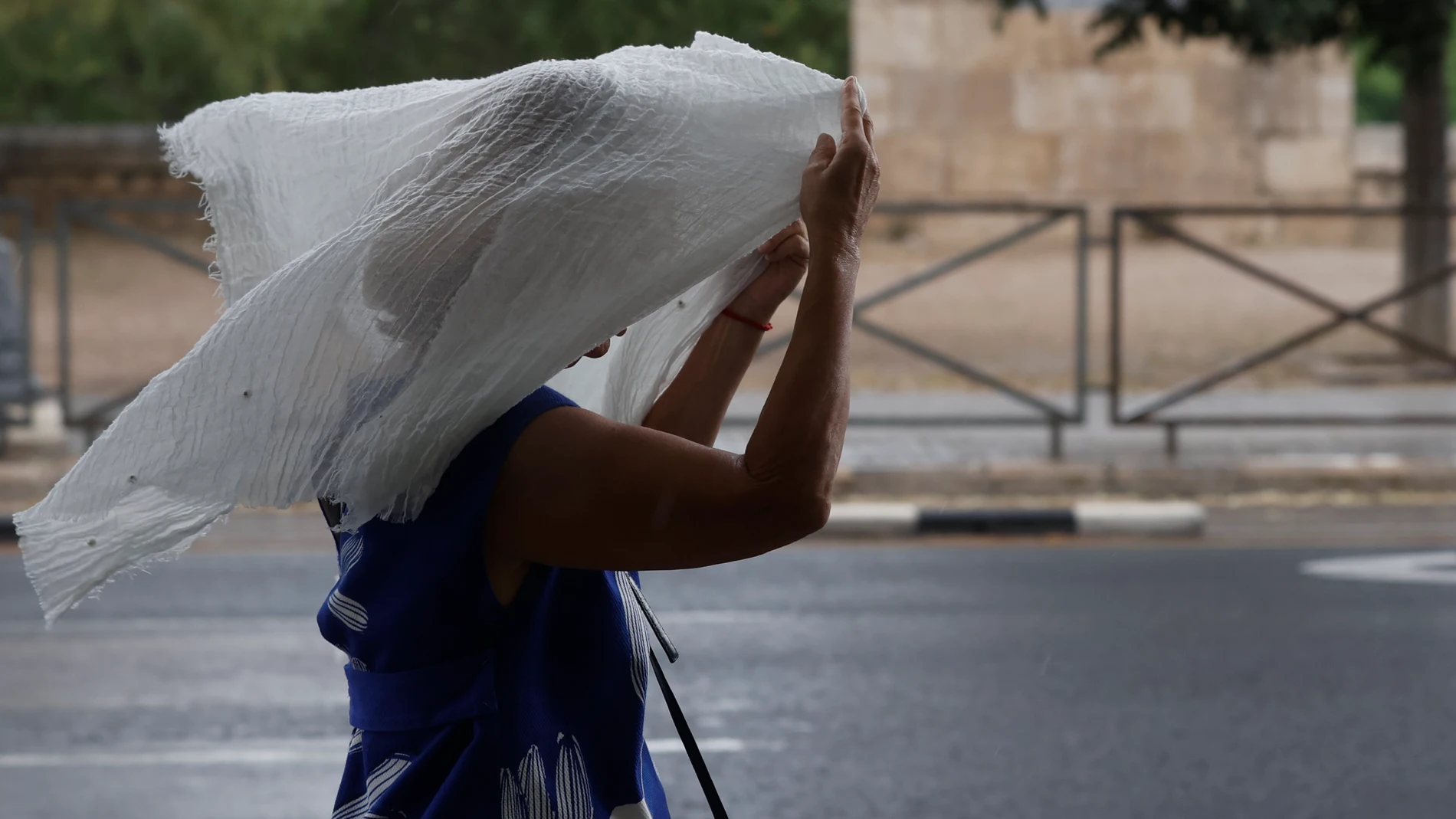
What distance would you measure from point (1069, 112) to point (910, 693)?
45.3 ft

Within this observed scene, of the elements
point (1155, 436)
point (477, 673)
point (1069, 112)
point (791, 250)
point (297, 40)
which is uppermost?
point (297, 40)

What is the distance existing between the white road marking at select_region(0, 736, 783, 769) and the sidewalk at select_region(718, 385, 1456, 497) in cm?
452

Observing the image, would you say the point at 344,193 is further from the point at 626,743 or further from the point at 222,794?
the point at 222,794

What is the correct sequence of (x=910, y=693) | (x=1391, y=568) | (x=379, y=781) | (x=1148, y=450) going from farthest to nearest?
(x=1148, y=450) → (x=1391, y=568) → (x=910, y=693) → (x=379, y=781)

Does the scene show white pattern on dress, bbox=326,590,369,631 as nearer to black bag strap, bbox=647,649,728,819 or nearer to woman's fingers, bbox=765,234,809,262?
black bag strap, bbox=647,649,728,819

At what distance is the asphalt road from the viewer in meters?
4.65

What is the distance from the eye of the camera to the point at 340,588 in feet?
5.29

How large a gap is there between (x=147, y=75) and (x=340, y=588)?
22.5 meters

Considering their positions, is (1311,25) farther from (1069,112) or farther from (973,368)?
(1069,112)

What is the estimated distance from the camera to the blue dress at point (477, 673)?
1554 millimetres

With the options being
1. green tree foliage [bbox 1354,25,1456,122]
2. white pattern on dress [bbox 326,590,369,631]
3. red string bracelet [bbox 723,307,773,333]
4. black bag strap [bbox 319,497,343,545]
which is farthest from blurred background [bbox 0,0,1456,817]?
green tree foliage [bbox 1354,25,1456,122]

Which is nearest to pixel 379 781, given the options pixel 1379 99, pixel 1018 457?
pixel 1018 457

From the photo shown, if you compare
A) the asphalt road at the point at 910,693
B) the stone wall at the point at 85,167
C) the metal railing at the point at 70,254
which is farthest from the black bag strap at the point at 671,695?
the stone wall at the point at 85,167

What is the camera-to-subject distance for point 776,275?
75.5 inches
